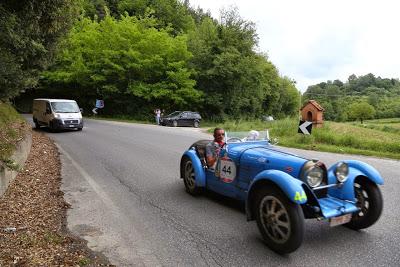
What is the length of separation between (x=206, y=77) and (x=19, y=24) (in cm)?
3270

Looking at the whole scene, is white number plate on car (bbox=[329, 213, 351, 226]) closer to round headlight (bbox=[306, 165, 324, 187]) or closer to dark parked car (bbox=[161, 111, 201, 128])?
round headlight (bbox=[306, 165, 324, 187])

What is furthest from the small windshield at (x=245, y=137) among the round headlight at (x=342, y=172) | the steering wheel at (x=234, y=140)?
the round headlight at (x=342, y=172)

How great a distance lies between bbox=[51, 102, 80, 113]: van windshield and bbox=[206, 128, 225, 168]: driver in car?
56.7 feet

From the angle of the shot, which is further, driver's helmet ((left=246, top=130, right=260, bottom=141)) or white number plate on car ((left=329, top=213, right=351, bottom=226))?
driver's helmet ((left=246, top=130, right=260, bottom=141))

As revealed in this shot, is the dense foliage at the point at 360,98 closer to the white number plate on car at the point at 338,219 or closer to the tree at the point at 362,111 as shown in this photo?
the tree at the point at 362,111

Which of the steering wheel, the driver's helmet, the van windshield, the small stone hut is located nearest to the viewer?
the steering wheel

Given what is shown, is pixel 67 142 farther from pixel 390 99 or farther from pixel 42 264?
pixel 390 99

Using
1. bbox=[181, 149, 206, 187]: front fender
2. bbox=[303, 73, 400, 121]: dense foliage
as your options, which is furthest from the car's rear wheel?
bbox=[303, 73, 400, 121]: dense foliage

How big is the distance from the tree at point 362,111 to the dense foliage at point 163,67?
67.7m

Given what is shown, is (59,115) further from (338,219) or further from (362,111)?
(362,111)

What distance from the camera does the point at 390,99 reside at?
106 metres

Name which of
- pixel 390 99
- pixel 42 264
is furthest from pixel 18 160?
pixel 390 99

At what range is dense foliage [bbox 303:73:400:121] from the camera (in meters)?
102

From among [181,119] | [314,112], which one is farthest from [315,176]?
[181,119]
